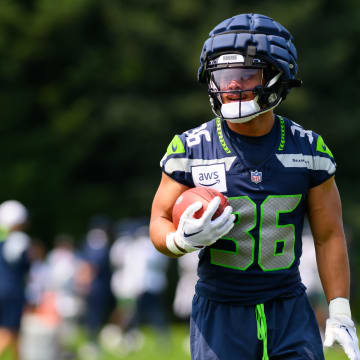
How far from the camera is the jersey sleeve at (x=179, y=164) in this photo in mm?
4164

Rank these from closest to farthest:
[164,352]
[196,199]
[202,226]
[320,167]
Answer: [202,226], [196,199], [320,167], [164,352]

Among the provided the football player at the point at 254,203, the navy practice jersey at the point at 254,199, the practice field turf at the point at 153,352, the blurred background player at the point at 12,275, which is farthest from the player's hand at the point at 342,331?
the practice field turf at the point at 153,352

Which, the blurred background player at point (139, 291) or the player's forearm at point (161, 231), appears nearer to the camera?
the player's forearm at point (161, 231)

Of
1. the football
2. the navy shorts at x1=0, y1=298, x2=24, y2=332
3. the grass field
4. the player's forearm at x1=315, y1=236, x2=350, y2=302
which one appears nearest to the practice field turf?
the grass field

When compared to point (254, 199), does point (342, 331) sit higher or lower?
lower

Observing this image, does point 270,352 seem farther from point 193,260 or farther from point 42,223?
point 42,223

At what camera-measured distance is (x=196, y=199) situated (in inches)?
155

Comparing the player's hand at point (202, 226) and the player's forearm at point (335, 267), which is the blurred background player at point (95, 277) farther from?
the player's hand at point (202, 226)

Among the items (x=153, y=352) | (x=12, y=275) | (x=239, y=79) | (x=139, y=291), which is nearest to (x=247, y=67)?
(x=239, y=79)

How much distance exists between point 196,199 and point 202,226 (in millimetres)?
190

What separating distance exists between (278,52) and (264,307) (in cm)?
119

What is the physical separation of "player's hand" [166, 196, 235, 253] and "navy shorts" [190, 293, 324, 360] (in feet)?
1.58

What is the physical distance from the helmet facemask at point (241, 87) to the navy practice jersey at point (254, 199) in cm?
19

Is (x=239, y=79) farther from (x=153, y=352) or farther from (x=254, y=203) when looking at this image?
(x=153, y=352)
